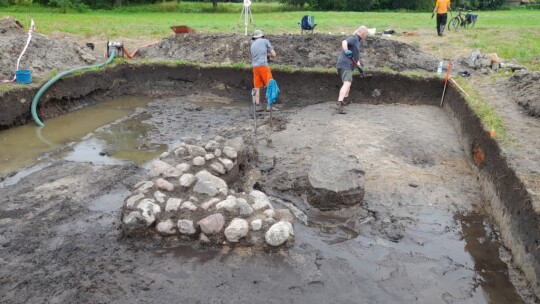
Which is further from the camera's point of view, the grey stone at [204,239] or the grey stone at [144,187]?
the grey stone at [144,187]

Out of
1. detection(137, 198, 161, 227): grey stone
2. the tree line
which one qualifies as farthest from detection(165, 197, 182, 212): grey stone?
the tree line

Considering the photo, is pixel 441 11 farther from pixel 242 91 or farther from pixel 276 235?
pixel 276 235

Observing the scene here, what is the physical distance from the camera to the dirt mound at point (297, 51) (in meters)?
12.4

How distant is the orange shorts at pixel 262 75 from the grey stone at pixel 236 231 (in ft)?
17.8

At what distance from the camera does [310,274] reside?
462 centimetres

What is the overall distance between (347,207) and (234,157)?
1843 mm

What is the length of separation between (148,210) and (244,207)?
1144 millimetres

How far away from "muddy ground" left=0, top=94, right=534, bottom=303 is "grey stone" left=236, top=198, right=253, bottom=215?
1.50 feet

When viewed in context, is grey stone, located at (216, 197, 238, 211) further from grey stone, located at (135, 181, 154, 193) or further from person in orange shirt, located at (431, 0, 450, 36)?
person in orange shirt, located at (431, 0, 450, 36)

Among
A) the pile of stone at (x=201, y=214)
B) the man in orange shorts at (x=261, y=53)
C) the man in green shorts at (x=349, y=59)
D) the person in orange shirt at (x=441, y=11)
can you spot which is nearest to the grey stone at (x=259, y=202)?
the pile of stone at (x=201, y=214)

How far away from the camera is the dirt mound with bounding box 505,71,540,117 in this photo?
8188mm

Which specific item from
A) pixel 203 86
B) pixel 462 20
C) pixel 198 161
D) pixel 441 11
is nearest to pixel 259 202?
pixel 198 161

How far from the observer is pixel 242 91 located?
40.0 feet

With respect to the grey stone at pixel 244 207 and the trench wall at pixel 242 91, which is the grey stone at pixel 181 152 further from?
the trench wall at pixel 242 91
